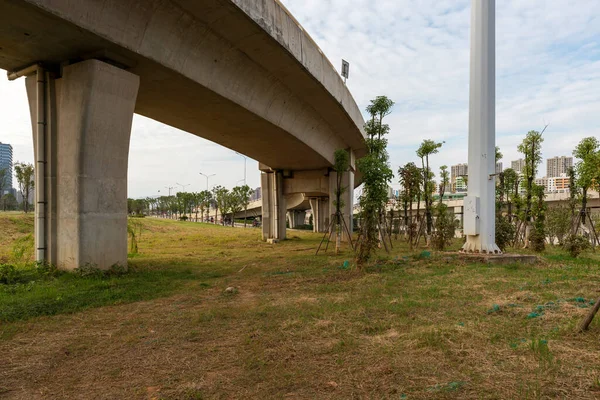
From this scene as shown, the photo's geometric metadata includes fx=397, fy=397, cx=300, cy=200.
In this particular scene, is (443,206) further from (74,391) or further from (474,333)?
(74,391)

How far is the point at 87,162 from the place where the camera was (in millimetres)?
8641

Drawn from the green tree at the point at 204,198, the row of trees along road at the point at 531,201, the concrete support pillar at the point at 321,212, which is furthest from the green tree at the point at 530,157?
the green tree at the point at 204,198

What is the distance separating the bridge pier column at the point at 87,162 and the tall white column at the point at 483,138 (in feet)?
30.0

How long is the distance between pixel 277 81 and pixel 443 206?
912 centimetres

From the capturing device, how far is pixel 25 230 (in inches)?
791

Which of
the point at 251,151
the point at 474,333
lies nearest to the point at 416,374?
the point at 474,333

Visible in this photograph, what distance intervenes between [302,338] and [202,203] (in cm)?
7613

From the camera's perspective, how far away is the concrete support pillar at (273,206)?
25623mm

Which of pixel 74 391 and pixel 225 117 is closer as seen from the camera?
pixel 74 391

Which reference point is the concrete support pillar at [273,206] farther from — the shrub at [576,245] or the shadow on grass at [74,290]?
the shrub at [576,245]

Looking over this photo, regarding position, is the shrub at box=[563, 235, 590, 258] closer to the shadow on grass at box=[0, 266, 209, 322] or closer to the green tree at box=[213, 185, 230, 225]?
the shadow on grass at box=[0, 266, 209, 322]

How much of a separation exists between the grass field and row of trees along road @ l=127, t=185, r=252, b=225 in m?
47.7

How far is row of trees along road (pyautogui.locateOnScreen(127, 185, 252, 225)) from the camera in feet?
→ 199

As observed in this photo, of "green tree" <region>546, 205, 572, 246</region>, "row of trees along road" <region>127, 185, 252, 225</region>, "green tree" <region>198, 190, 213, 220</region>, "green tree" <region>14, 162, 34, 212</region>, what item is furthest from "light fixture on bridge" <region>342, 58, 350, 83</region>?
"green tree" <region>198, 190, 213, 220</region>
